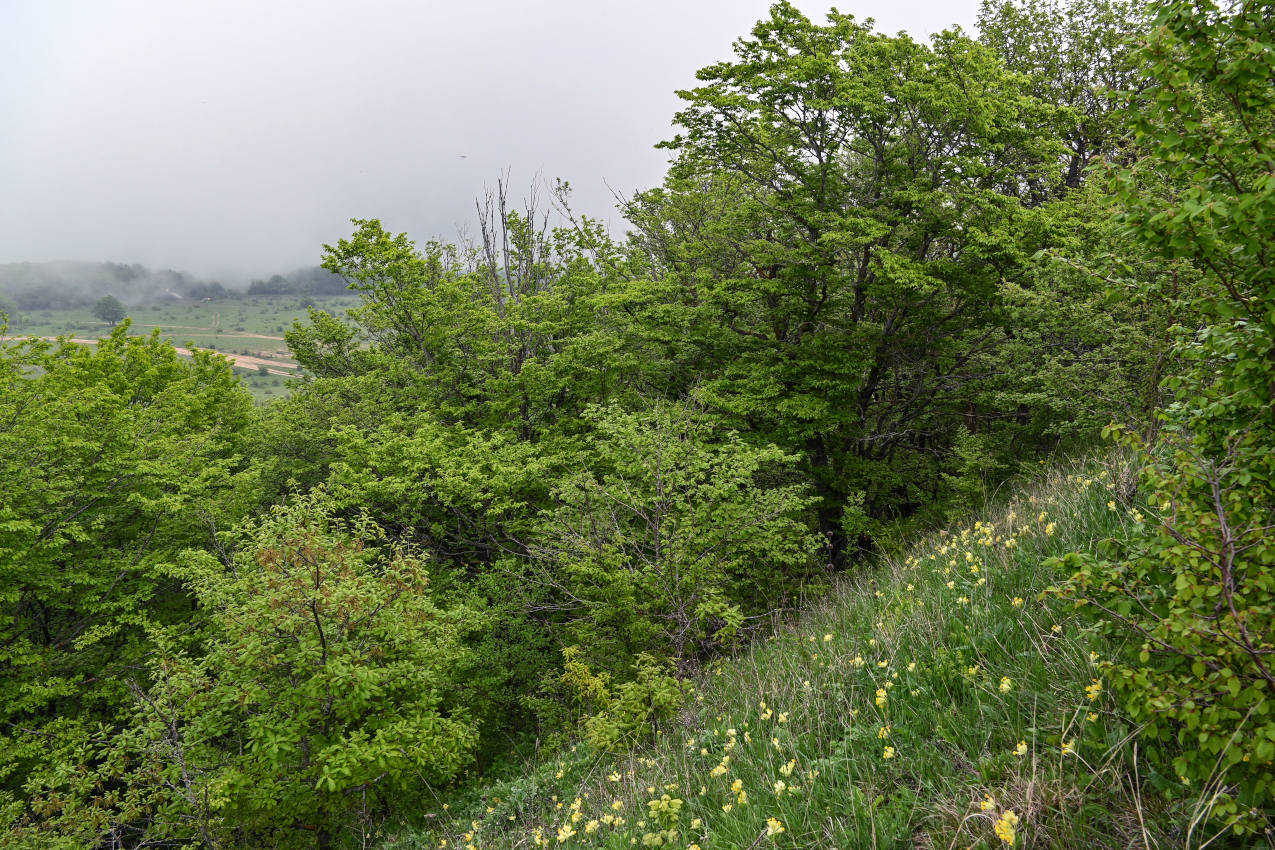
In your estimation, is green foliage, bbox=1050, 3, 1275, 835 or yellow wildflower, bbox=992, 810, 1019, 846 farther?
yellow wildflower, bbox=992, 810, 1019, 846

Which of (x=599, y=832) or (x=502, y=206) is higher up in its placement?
(x=502, y=206)

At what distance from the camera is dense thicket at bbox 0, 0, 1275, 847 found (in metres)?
2.09

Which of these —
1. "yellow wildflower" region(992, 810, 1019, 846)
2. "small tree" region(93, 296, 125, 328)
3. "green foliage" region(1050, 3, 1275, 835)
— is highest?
"small tree" region(93, 296, 125, 328)

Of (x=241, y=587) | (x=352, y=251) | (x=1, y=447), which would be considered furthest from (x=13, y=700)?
(x=352, y=251)

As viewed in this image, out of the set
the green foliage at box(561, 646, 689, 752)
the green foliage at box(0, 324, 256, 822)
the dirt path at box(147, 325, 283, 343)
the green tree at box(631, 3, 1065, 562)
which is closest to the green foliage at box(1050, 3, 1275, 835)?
the green foliage at box(561, 646, 689, 752)

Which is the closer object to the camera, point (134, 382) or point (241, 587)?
point (241, 587)

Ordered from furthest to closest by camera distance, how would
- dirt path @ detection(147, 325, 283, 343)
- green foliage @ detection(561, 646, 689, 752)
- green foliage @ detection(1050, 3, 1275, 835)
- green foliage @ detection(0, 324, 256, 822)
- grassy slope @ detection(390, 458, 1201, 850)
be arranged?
dirt path @ detection(147, 325, 283, 343), green foliage @ detection(0, 324, 256, 822), green foliage @ detection(561, 646, 689, 752), grassy slope @ detection(390, 458, 1201, 850), green foliage @ detection(1050, 3, 1275, 835)

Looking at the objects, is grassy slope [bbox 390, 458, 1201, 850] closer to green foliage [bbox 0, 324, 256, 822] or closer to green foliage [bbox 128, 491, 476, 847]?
green foliage [bbox 128, 491, 476, 847]

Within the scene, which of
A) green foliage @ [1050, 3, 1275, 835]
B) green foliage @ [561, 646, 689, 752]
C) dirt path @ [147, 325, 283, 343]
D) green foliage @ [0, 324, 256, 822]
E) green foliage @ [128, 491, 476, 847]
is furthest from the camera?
dirt path @ [147, 325, 283, 343]

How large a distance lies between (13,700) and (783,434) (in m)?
16.0

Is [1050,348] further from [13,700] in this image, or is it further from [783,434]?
[13,700]

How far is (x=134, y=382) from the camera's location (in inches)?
798

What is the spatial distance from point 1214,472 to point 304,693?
329 inches

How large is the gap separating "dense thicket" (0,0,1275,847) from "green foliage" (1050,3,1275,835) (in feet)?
0.06
